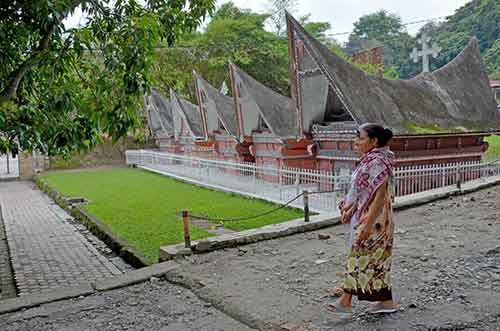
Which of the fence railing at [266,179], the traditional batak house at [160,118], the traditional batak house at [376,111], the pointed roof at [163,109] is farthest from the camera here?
the traditional batak house at [160,118]

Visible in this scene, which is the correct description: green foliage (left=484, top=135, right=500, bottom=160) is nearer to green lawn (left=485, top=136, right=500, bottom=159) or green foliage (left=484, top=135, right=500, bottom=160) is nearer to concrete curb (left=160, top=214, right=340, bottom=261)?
green lawn (left=485, top=136, right=500, bottom=159)

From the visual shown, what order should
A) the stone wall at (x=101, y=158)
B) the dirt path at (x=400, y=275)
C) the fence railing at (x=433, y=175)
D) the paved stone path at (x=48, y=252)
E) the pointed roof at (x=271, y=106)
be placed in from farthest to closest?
the stone wall at (x=101, y=158) → the pointed roof at (x=271, y=106) → the fence railing at (x=433, y=175) → the paved stone path at (x=48, y=252) → the dirt path at (x=400, y=275)

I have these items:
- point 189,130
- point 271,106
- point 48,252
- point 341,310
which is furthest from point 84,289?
point 189,130

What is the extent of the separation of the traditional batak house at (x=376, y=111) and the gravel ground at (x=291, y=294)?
6327mm

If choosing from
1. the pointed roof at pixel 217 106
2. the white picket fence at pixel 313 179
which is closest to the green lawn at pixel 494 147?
the white picket fence at pixel 313 179

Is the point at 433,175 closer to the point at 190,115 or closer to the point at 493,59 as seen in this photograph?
the point at 190,115

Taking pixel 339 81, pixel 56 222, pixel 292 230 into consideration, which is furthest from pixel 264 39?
pixel 292 230

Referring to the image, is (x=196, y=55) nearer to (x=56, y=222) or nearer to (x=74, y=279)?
(x=56, y=222)

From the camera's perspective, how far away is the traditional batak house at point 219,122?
20.4 meters

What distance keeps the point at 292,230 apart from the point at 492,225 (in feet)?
10.9

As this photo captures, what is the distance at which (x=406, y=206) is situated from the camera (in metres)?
8.99

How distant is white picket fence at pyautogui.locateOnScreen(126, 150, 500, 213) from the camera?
11297mm

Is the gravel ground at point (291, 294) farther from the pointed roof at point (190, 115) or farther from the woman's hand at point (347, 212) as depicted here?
the pointed roof at point (190, 115)

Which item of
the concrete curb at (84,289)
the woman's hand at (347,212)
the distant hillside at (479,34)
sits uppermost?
the distant hillside at (479,34)
